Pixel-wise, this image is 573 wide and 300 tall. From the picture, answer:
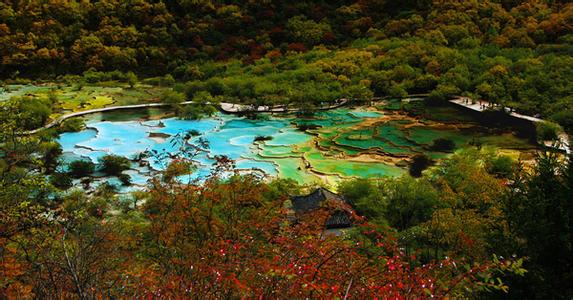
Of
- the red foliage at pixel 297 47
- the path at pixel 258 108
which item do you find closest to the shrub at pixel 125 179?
the path at pixel 258 108

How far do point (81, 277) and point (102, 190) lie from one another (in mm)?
14817

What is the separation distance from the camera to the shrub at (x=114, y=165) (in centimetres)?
2288

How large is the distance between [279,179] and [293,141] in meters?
8.06

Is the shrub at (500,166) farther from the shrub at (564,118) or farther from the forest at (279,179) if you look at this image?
the shrub at (564,118)

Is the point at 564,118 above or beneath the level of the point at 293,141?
above

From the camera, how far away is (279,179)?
2048 cm

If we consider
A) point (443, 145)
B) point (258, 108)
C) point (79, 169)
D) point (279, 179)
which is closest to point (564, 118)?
point (443, 145)

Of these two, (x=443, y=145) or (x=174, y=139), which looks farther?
(x=443, y=145)

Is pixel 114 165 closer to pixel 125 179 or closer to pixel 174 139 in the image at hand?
pixel 125 179

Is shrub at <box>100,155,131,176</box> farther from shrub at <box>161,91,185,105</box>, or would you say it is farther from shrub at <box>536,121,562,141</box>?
shrub at <box>536,121,562,141</box>

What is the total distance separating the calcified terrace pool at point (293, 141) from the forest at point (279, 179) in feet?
3.44

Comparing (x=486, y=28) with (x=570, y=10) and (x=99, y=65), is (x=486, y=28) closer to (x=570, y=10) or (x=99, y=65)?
(x=570, y=10)

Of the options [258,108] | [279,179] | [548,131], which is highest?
[548,131]

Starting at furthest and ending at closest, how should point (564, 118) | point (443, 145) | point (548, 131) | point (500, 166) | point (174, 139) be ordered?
point (564, 118)
point (443, 145)
point (548, 131)
point (174, 139)
point (500, 166)
